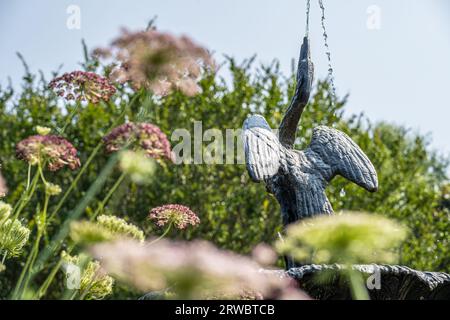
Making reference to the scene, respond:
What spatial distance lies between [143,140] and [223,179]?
747cm

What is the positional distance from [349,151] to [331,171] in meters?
0.20

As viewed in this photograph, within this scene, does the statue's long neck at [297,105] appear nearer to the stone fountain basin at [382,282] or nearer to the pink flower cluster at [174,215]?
the stone fountain basin at [382,282]

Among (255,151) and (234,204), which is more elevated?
(234,204)

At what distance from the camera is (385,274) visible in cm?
327

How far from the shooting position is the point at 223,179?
370 inches

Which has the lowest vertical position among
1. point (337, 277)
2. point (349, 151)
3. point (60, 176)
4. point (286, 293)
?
point (286, 293)

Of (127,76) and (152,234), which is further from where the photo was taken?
(152,234)

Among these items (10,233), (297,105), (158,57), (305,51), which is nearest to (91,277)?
(10,233)

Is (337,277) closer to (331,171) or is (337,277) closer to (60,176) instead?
(331,171)

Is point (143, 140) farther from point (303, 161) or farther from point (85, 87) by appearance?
point (303, 161)

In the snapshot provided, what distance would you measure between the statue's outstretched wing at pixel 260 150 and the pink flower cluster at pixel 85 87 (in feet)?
3.90

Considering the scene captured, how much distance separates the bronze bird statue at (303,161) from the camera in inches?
148
